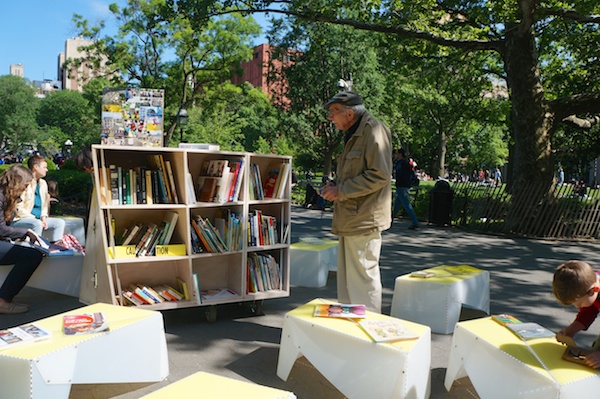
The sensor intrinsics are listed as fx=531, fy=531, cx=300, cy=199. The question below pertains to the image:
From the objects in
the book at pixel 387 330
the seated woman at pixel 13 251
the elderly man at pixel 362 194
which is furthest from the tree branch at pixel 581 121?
the seated woman at pixel 13 251

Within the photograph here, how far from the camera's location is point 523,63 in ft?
46.2

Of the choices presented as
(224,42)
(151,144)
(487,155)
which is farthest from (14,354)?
(487,155)

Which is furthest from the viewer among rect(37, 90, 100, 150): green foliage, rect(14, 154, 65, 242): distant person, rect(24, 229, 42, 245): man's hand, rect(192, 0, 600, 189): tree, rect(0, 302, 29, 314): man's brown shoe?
rect(37, 90, 100, 150): green foliage

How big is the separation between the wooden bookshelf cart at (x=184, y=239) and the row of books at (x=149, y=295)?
0.05m

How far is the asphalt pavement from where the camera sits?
4.03m

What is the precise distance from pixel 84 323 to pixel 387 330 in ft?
6.95

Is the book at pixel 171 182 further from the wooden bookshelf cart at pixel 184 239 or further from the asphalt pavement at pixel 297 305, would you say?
the asphalt pavement at pixel 297 305

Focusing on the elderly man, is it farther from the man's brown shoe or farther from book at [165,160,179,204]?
the man's brown shoe

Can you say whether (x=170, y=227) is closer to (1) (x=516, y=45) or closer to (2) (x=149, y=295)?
(2) (x=149, y=295)

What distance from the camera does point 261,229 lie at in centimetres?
581

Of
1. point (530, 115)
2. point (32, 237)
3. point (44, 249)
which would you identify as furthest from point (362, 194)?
point (530, 115)

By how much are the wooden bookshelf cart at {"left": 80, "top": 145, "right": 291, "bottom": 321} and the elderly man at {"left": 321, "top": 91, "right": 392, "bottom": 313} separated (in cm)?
125

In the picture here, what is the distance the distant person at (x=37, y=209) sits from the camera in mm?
6562

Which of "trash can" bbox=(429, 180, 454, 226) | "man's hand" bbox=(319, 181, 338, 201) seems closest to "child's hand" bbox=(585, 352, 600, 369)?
"man's hand" bbox=(319, 181, 338, 201)
